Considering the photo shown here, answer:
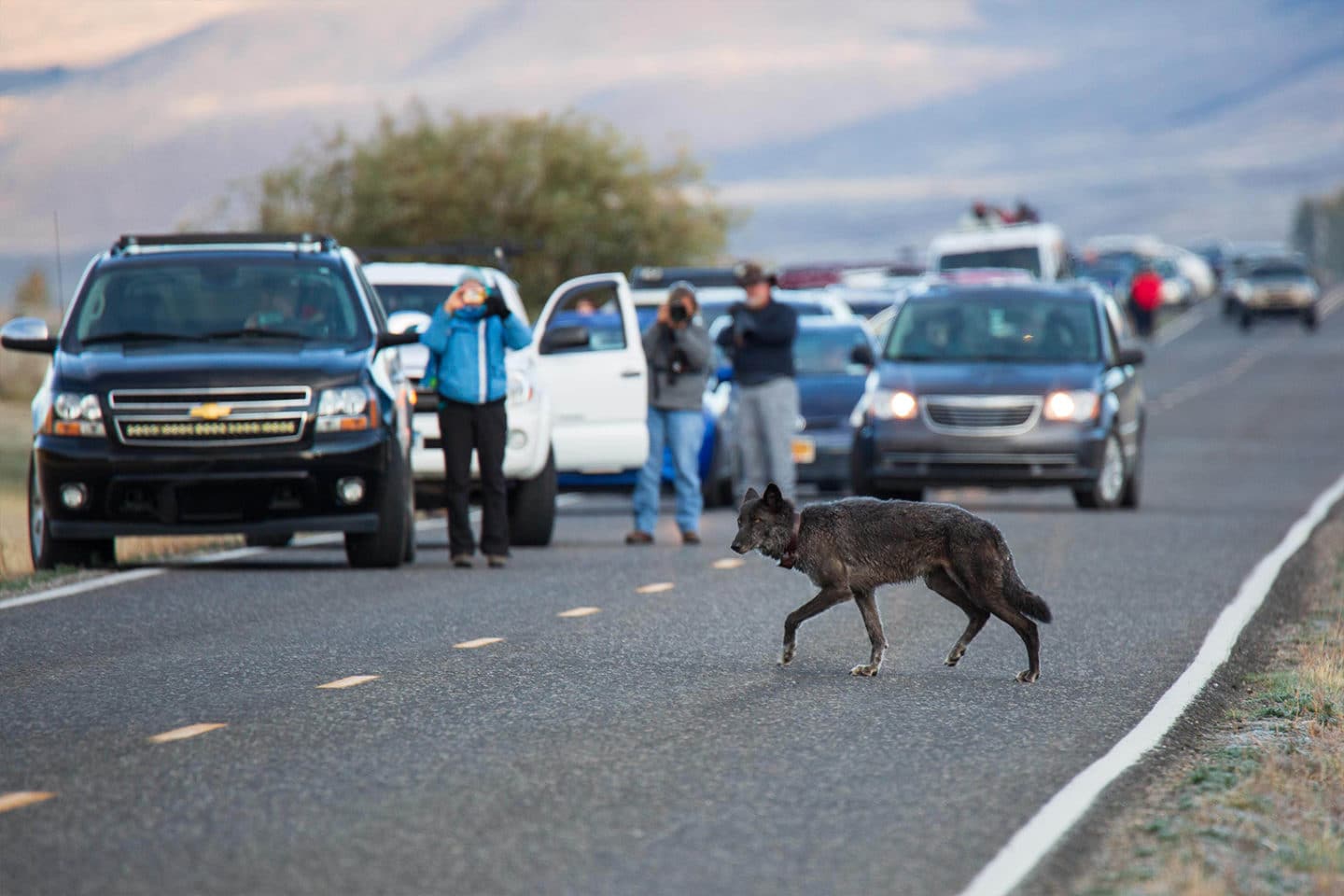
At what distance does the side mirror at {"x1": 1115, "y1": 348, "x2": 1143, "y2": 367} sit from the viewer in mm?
20328

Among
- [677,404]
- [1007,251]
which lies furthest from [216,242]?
[1007,251]

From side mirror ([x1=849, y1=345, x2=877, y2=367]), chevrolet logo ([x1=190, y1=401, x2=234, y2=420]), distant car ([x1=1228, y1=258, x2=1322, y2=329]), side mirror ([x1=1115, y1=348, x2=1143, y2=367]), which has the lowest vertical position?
distant car ([x1=1228, y1=258, x2=1322, y2=329])

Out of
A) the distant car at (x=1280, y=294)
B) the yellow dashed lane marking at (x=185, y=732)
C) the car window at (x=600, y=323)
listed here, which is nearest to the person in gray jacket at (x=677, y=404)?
the car window at (x=600, y=323)

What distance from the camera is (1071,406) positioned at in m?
Answer: 19.6

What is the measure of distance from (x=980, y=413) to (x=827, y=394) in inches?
109

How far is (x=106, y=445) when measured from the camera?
1352 cm

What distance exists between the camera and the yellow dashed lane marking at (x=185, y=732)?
317 inches

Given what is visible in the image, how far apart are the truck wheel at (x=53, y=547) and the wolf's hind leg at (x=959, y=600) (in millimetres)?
5898

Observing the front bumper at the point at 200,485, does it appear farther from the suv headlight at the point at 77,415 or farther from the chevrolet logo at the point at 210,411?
the chevrolet logo at the point at 210,411

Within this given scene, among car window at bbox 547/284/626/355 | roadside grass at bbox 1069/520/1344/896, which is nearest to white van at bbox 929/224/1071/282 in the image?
car window at bbox 547/284/626/355

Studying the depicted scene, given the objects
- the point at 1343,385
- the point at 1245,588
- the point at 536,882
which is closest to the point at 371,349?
the point at 1245,588

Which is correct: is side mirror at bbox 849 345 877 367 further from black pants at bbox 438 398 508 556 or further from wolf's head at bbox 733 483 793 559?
wolf's head at bbox 733 483 793 559

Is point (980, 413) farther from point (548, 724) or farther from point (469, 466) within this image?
point (548, 724)

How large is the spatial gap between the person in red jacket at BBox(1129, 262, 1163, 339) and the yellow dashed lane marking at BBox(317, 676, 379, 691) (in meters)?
52.8
